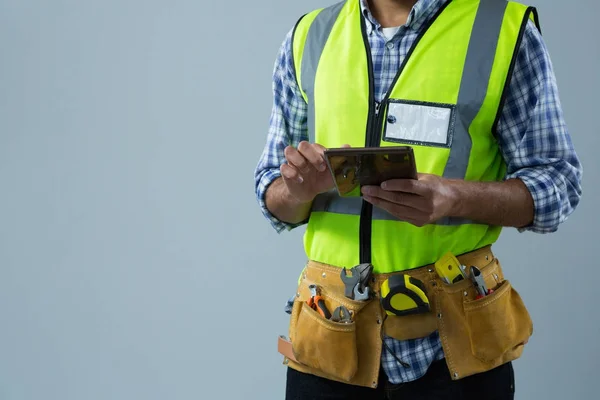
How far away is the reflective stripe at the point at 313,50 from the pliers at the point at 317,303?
27cm

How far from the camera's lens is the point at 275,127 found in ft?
5.27

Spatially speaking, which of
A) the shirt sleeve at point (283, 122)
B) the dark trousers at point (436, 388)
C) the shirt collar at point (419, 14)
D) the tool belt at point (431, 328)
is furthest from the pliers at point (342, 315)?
the shirt collar at point (419, 14)

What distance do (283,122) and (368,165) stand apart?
1.50 feet

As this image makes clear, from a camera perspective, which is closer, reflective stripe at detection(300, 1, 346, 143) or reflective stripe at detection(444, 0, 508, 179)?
reflective stripe at detection(444, 0, 508, 179)

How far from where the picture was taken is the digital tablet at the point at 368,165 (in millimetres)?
1128

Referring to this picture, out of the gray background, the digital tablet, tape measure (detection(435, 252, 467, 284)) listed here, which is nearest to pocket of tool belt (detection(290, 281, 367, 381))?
tape measure (detection(435, 252, 467, 284))

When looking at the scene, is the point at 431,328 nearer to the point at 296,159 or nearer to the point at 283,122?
the point at 296,159

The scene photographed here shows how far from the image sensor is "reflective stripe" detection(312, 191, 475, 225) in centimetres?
140

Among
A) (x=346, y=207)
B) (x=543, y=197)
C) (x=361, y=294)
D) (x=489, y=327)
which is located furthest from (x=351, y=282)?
(x=543, y=197)

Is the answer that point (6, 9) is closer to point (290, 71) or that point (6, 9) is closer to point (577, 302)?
point (290, 71)

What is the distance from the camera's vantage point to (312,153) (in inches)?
49.4

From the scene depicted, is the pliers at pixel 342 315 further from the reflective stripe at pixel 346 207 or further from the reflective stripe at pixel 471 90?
the reflective stripe at pixel 471 90

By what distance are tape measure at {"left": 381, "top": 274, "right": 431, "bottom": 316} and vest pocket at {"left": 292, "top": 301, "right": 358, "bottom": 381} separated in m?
0.08

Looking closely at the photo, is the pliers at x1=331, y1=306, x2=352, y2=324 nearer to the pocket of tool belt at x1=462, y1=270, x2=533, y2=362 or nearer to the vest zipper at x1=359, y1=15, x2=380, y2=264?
the vest zipper at x1=359, y1=15, x2=380, y2=264
